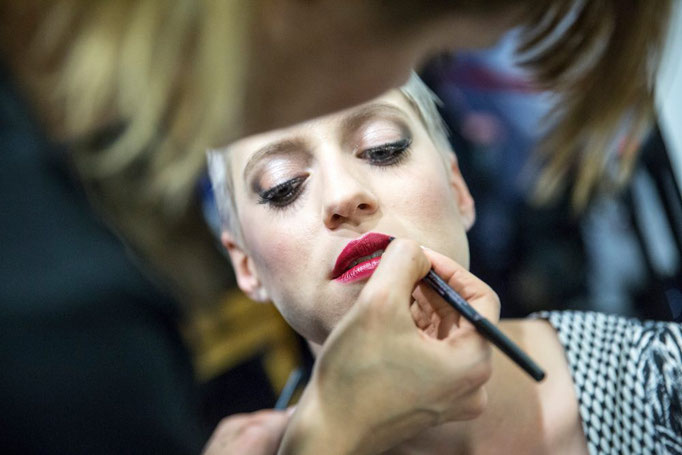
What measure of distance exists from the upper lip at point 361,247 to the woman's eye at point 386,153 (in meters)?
0.07

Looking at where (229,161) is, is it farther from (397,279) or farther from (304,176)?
(397,279)

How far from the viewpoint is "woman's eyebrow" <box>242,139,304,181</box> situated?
25.7 inches

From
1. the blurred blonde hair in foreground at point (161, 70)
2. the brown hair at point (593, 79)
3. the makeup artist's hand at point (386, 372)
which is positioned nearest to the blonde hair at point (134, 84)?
the blurred blonde hair in foreground at point (161, 70)

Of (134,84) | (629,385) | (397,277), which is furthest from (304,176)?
(629,385)

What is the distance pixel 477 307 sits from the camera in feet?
1.86

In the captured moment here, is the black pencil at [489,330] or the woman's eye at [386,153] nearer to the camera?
the black pencil at [489,330]

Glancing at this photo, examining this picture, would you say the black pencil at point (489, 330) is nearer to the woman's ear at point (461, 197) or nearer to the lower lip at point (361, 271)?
the lower lip at point (361, 271)

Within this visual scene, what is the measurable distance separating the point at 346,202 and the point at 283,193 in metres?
0.07

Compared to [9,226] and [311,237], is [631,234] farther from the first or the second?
[9,226]

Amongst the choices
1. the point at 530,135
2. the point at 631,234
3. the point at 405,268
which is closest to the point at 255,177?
the point at 405,268

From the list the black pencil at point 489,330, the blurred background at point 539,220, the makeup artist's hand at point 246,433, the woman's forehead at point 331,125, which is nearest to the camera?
the black pencil at point 489,330

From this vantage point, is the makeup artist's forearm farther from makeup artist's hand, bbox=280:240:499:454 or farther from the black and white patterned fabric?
the black and white patterned fabric

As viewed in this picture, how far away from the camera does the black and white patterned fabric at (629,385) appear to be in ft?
2.29

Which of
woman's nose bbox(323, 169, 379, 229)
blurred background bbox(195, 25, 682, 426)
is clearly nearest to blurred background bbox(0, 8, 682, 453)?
blurred background bbox(195, 25, 682, 426)
